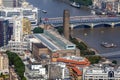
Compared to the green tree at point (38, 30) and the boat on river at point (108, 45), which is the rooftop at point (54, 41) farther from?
the boat on river at point (108, 45)

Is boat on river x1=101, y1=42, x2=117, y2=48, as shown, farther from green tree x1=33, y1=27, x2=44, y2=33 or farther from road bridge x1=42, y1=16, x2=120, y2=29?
road bridge x1=42, y1=16, x2=120, y2=29

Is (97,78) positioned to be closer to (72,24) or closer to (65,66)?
(65,66)

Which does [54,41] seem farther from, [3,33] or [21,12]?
[21,12]

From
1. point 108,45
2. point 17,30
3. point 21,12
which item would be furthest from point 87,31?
point 17,30

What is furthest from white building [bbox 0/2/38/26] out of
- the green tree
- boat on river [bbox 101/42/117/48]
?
boat on river [bbox 101/42/117/48]

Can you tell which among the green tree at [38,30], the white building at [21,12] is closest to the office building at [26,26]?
the green tree at [38,30]
